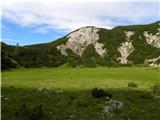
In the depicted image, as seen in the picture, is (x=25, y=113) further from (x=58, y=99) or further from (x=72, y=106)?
(x=58, y=99)

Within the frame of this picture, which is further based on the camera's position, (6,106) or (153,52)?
(153,52)

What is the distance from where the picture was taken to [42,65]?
141 metres

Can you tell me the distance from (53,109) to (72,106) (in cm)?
183

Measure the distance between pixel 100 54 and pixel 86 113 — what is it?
17148cm

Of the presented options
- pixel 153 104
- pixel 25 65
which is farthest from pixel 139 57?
pixel 153 104

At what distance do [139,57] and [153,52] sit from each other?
1109 centimetres

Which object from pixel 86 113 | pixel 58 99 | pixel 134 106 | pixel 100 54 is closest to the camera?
pixel 86 113

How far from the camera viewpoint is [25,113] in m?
18.5

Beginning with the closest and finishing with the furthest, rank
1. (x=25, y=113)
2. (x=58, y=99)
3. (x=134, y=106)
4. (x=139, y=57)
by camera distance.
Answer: (x=25, y=113), (x=134, y=106), (x=58, y=99), (x=139, y=57)

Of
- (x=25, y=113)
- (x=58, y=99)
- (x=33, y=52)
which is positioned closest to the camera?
(x=25, y=113)

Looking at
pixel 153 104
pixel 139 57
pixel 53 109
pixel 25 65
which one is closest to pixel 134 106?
pixel 153 104

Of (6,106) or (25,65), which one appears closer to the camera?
(6,106)

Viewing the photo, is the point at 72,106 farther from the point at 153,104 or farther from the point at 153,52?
the point at 153,52

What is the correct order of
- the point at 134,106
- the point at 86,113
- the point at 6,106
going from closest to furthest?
1. the point at 86,113
2. the point at 6,106
3. the point at 134,106
